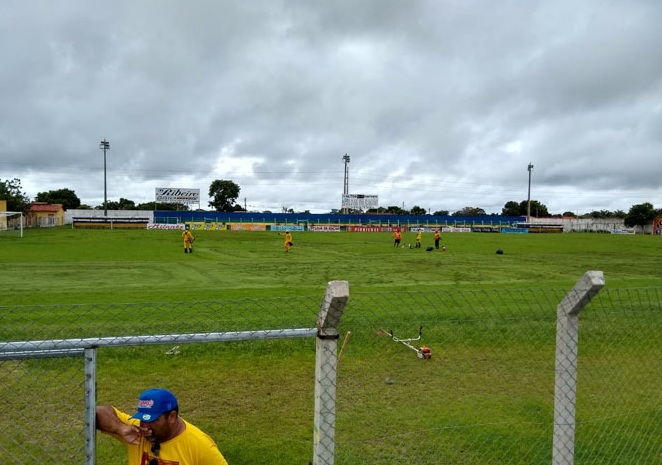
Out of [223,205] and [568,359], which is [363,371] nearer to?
[568,359]

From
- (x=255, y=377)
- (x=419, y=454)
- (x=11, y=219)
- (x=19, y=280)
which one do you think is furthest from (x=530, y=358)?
(x=11, y=219)

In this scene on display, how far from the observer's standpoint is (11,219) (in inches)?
2200

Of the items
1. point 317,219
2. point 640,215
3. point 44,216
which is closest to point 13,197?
point 44,216

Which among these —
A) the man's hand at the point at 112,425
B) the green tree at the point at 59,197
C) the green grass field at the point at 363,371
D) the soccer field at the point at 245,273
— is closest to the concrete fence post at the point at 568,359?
the green grass field at the point at 363,371

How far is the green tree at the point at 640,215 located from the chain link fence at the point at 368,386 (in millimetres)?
106732

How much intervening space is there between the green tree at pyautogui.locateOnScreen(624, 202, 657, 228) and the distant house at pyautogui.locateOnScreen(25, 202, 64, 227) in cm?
11049

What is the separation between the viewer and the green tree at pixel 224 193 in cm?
12850

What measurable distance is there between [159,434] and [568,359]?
2.91 metres

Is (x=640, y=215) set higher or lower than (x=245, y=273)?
higher

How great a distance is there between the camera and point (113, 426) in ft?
10.00

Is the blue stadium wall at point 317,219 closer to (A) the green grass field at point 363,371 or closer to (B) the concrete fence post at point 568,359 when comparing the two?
(A) the green grass field at point 363,371

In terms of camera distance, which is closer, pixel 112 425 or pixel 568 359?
pixel 112 425

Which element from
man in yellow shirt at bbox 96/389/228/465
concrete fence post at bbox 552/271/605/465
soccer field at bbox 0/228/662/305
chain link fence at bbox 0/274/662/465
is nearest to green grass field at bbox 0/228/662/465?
chain link fence at bbox 0/274/662/465

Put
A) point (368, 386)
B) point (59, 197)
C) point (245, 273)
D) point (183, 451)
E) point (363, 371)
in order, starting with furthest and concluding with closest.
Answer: point (59, 197) < point (245, 273) < point (363, 371) < point (368, 386) < point (183, 451)
